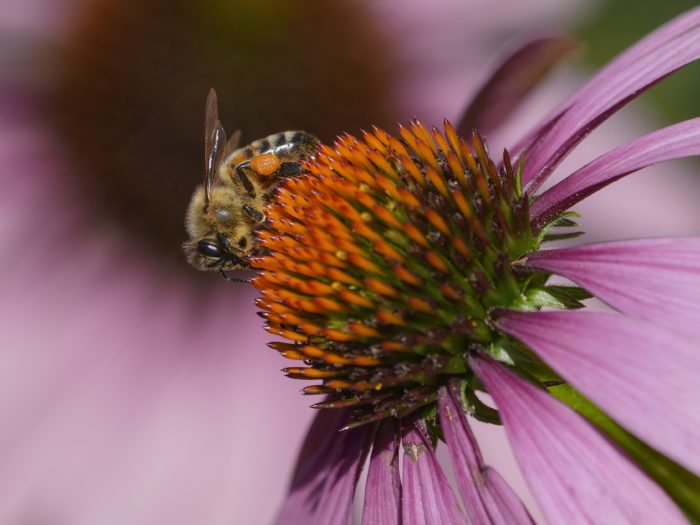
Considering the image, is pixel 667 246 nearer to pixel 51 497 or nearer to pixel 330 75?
pixel 330 75

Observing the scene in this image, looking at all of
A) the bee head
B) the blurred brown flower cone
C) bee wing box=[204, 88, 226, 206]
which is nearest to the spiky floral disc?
the bee head

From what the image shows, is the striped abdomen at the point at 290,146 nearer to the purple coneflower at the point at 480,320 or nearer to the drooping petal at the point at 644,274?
the purple coneflower at the point at 480,320

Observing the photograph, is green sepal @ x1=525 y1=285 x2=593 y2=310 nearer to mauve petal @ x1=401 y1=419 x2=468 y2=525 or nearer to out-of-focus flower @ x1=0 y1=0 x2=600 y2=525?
mauve petal @ x1=401 y1=419 x2=468 y2=525

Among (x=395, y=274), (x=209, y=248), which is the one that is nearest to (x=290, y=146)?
(x=209, y=248)

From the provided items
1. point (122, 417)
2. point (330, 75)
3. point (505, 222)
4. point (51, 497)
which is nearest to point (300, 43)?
point (330, 75)

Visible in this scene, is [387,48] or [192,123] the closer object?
[192,123]

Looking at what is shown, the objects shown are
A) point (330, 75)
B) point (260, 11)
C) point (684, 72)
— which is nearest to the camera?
point (260, 11)

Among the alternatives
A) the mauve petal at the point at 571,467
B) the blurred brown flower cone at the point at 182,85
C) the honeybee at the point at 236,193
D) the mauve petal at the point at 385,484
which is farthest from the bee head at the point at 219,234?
the blurred brown flower cone at the point at 182,85
